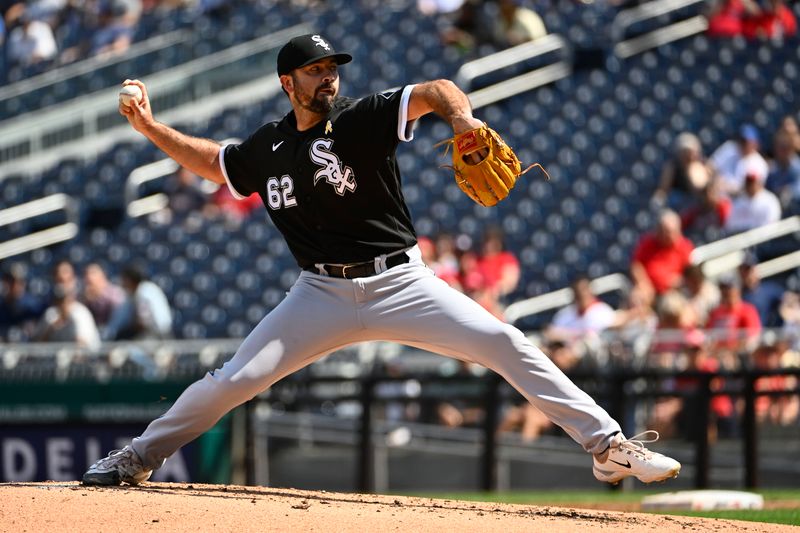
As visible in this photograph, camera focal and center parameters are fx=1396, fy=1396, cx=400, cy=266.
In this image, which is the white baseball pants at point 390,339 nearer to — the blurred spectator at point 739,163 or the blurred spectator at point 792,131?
the blurred spectator at point 739,163

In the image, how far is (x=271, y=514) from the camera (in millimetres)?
5004

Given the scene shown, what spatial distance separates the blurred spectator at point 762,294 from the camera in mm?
11359

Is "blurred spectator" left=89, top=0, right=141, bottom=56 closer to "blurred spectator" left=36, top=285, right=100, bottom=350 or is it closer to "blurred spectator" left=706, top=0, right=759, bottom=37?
"blurred spectator" left=36, top=285, right=100, bottom=350

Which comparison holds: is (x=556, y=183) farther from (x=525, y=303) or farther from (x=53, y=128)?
(x=53, y=128)

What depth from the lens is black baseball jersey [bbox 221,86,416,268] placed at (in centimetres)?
528

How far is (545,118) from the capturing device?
50.1 feet

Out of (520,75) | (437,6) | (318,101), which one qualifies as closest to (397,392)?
(520,75)

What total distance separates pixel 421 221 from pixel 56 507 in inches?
367

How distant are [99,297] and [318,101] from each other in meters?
7.75

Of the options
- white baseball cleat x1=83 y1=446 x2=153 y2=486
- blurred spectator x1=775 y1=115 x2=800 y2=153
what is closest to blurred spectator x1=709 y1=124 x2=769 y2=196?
blurred spectator x1=775 y1=115 x2=800 y2=153

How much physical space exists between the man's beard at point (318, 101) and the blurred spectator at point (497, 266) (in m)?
6.85

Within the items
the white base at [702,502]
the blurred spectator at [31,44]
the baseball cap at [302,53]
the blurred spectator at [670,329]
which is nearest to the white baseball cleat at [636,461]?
the baseball cap at [302,53]

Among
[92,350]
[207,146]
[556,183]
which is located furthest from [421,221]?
[207,146]

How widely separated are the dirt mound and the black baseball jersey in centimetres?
97
